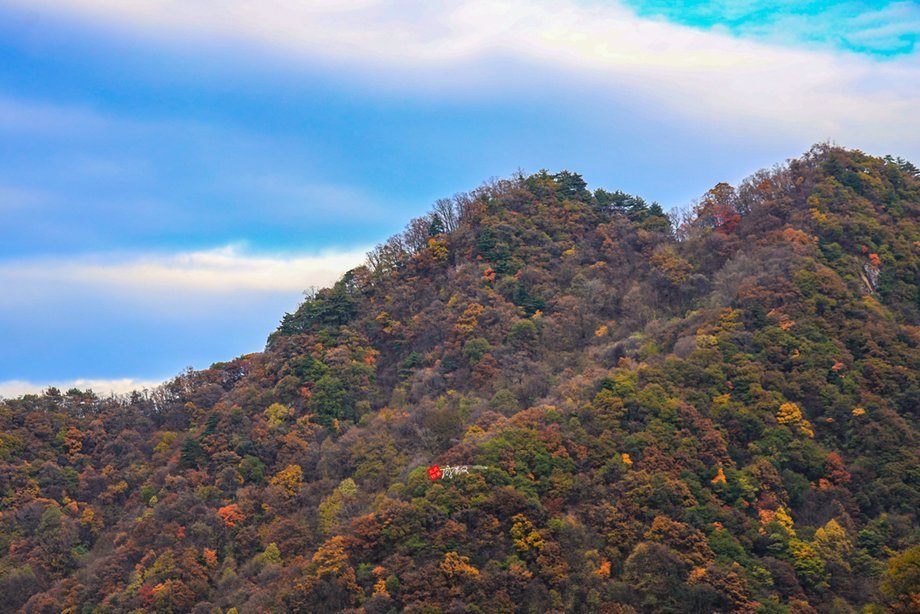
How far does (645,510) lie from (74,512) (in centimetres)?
3680

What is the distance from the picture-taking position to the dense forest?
39.3m

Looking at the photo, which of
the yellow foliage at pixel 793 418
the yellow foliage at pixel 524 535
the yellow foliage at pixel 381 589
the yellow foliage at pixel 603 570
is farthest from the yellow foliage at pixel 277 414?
the yellow foliage at pixel 793 418

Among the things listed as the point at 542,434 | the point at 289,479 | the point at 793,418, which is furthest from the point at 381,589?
the point at 793,418

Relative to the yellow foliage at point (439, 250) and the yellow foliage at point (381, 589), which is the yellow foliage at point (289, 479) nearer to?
the yellow foliage at point (381, 589)

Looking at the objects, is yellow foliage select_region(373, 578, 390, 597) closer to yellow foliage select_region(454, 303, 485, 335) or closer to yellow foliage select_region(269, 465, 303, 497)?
yellow foliage select_region(269, 465, 303, 497)

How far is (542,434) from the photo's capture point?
45781mm

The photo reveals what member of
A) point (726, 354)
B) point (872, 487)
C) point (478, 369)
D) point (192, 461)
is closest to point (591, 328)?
point (478, 369)

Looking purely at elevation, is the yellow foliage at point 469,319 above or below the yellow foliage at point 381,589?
above

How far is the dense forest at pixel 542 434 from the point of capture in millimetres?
39344

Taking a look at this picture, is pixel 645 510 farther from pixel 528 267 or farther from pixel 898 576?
pixel 528 267

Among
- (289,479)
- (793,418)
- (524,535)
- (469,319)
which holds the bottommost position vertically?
(524,535)

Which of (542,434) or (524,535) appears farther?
(542,434)

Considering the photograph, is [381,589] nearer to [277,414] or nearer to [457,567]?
[457,567]

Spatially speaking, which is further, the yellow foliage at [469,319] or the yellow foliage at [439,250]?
the yellow foliage at [439,250]
